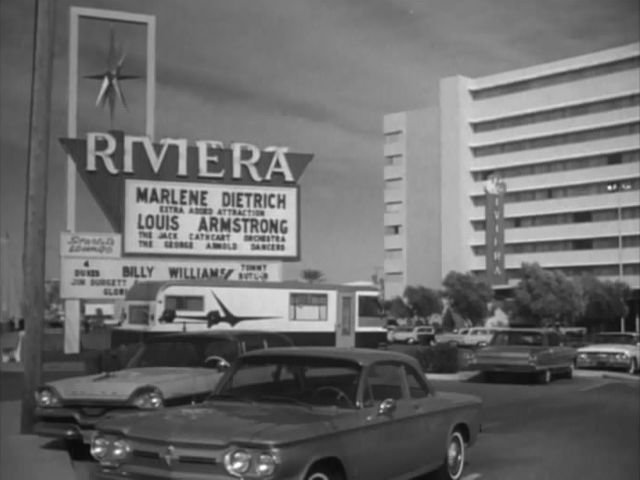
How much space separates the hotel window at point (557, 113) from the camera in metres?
45.7

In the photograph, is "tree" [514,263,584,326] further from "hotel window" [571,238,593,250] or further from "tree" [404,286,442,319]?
"tree" [404,286,442,319]

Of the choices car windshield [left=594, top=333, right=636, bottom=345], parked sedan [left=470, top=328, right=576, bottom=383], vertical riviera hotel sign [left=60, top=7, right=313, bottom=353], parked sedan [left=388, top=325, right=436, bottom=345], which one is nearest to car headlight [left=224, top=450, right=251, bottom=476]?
vertical riviera hotel sign [left=60, top=7, right=313, bottom=353]

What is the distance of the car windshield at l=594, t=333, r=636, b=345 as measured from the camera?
91.8 ft

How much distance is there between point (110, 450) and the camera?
6387 millimetres

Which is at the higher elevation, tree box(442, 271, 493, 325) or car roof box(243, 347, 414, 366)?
tree box(442, 271, 493, 325)

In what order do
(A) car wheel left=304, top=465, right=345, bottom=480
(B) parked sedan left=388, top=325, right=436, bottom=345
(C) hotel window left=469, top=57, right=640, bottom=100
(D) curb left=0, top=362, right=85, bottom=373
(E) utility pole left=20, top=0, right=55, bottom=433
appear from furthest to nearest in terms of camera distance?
1. (B) parked sedan left=388, top=325, right=436, bottom=345
2. (C) hotel window left=469, top=57, right=640, bottom=100
3. (D) curb left=0, top=362, right=85, bottom=373
4. (E) utility pole left=20, top=0, right=55, bottom=433
5. (A) car wheel left=304, top=465, right=345, bottom=480

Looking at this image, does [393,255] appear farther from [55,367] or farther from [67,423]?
[67,423]

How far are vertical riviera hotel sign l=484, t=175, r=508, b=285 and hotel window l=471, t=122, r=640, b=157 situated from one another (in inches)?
131

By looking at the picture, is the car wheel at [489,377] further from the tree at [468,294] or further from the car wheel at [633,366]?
the tree at [468,294]

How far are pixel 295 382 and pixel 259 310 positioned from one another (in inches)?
752

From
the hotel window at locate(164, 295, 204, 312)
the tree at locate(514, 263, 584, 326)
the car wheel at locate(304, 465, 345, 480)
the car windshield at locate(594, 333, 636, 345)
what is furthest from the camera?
the tree at locate(514, 263, 584, 326)

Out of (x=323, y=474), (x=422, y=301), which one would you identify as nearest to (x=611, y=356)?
(x=323, y=474)

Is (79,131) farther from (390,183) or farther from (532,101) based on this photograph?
(532,101)

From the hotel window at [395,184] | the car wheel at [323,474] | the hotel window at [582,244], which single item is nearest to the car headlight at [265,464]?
the car wheel at [323,474]
